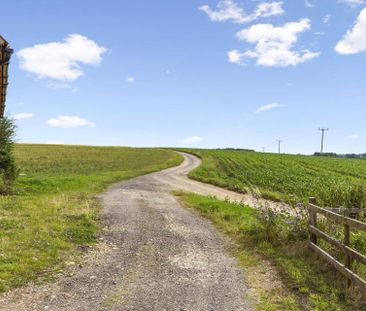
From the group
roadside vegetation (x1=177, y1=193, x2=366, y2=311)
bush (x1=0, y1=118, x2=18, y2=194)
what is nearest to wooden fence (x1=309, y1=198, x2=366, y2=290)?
roadside vegetation (x1=177, y1=193, x2=366, y2=311)

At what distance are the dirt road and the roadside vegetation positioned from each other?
451 mm

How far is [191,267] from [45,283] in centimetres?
352

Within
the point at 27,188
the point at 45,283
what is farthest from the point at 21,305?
the point at 27,188

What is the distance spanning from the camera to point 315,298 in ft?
27.1

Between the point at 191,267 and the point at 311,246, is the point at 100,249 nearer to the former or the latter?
the point at 191,267

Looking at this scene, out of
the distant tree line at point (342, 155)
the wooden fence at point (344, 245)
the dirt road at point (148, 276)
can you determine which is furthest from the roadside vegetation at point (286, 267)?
the distant tree line at point (342, 155)

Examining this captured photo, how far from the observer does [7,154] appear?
2650 cm

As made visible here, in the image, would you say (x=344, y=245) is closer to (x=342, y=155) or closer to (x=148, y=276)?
(x=148, y=276)

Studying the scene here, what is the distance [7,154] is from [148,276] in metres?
19.9

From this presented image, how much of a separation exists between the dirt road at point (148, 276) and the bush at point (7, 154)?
12203 millimetres

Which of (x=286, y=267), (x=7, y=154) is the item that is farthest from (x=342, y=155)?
(x=286, y=267)

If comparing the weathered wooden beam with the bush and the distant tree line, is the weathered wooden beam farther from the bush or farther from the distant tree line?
the distant tree line

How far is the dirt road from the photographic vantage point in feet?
25.6

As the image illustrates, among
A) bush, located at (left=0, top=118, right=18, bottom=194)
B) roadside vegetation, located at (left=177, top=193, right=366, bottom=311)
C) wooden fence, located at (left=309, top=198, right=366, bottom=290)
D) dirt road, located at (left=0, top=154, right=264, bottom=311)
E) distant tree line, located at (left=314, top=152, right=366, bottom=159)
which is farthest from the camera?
distant tree line, located at (left=314, top=152, right=366, bottom=159)
